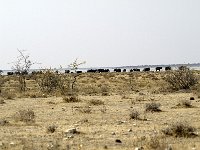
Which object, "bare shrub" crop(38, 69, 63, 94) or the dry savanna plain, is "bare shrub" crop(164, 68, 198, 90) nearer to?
"bare shrub" crop(38, 69, 63, 94)

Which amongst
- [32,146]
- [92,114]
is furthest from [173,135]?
[92,114]

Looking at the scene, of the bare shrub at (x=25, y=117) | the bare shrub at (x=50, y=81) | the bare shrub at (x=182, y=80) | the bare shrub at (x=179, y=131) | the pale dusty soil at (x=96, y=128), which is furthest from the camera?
the bare shrub at (x=50, y=81)

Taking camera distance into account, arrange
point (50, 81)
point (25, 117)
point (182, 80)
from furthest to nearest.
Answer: point (50, 81), point (182, 80), point (25, 117)

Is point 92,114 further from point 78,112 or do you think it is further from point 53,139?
point 53,139

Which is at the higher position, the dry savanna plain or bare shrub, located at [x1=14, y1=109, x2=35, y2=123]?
bare shrub, located at [x1=14, y1=109, x2=35, y2=123]

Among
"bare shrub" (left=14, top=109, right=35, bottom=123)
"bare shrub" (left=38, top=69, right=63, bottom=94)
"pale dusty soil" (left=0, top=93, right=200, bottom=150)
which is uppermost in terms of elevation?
"bare shrub" (left=38, top=69, right=63, bottom=94)

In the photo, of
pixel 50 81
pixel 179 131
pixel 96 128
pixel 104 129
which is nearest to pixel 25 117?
pixel 96 128

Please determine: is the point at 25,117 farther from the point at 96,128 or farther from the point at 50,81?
the point at 50,81

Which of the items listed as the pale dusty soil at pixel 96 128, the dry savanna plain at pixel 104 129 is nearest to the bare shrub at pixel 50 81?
the dry savanna plain at pixel 104 129

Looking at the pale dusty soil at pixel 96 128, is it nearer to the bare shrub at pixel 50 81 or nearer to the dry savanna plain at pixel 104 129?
the dry savanna plain at pixel 104 129

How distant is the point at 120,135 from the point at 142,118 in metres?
4.04

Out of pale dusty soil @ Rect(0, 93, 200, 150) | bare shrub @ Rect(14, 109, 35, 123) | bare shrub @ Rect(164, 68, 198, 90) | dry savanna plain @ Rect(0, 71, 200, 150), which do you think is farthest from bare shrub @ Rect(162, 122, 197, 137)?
bare shrub @ Rect(164, 68, 198, 90)

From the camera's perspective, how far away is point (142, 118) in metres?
17.8

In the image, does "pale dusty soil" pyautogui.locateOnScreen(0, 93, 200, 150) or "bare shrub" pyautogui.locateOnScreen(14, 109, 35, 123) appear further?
"bare shrub" pyautogui.locateOnScreen(14, 109, 35, 123)
